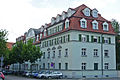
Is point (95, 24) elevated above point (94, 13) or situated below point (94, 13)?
below

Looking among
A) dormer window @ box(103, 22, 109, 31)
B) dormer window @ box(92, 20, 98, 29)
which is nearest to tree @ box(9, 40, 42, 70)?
dormer window @ box(92, 20, 98, 29)

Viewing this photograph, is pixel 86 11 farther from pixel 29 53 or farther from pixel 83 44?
pixel 29 53

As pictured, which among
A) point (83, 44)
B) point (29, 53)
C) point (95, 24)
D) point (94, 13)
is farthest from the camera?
point (29, 53)

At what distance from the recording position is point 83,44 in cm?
4628

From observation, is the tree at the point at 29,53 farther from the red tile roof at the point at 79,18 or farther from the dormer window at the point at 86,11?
the dormer window at the point at 86,11

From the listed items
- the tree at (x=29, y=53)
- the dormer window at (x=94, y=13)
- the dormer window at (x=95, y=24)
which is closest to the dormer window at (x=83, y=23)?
the dormer window at (x=95, y=24)

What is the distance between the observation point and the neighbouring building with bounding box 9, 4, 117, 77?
45.4 m

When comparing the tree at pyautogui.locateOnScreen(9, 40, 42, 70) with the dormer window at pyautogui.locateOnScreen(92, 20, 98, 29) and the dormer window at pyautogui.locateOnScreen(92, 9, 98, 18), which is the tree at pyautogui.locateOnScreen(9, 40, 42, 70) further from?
the dormer window at pyautogui.locateOnScreen(92, 9, 98, 18)

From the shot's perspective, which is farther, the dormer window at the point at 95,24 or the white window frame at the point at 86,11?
the white window frame at the point at 86,11

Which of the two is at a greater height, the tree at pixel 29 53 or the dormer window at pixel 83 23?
the dormer window at pixel 83 23

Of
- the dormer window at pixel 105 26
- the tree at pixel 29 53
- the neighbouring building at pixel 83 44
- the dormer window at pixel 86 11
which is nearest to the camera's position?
the neighbouring building at pixel 83 44

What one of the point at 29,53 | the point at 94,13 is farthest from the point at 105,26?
the point at 29,53

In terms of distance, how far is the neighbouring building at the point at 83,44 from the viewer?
4538cm

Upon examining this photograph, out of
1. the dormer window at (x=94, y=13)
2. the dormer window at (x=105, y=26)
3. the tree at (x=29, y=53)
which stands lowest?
the tree at (x=29, y=53)
